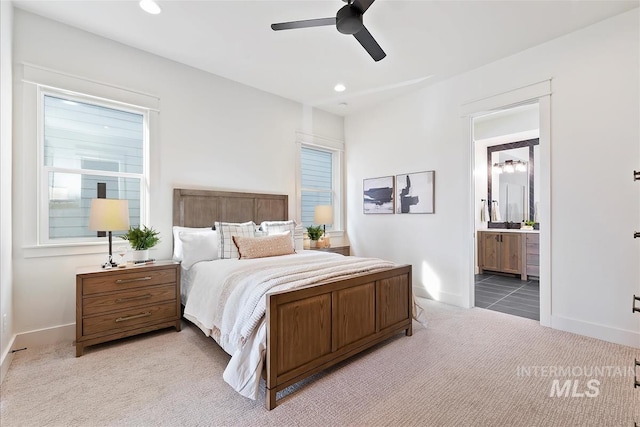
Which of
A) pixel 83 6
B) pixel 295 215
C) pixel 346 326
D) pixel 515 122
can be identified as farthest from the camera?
pixel 515 122

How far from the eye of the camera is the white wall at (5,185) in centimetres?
224

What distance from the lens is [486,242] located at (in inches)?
232

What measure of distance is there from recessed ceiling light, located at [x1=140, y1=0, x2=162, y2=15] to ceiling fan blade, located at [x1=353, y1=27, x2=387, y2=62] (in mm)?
1747

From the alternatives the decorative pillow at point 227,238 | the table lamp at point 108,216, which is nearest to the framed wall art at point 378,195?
the decorative pillow at point 227,238

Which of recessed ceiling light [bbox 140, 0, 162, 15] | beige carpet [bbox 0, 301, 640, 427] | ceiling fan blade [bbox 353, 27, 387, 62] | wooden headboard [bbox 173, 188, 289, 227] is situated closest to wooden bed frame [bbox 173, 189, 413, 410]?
beige carpet [bbox 0, 301, 640, 427]

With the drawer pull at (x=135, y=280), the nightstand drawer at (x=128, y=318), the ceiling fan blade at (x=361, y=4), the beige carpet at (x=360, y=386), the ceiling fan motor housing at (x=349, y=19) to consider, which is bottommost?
the beige carpet at (x=360, y=386)

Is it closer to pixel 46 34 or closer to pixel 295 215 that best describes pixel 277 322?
pixel 295 215

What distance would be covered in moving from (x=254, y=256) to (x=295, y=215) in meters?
1.66

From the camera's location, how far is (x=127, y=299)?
8.92ft

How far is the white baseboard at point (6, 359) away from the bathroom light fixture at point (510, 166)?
24.3ft

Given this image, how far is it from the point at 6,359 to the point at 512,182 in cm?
749

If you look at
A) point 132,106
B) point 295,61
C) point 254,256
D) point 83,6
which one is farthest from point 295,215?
point 83,6

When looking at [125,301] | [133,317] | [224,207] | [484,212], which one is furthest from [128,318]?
[484,212]

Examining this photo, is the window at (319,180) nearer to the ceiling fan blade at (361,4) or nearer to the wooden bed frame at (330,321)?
the wooden bed frame at (330,321)
